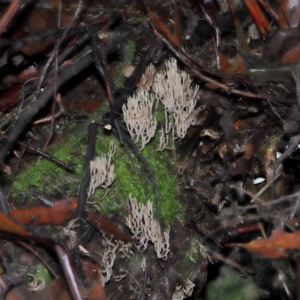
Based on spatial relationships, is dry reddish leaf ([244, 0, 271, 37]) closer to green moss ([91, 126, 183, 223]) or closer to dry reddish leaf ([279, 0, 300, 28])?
dry reddish leaf ([279, 0, 300, 28])

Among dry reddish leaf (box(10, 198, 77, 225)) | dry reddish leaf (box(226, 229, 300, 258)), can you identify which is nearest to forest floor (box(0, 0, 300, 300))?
dry reddish leaf (box(10, 198, 77, 225))

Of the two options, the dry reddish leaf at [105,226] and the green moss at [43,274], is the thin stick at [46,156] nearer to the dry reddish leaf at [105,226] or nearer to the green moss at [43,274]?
the dry reddish leaf at [105,226]

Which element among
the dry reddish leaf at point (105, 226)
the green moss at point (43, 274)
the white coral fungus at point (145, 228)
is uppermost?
the green moss at point (43, 274)

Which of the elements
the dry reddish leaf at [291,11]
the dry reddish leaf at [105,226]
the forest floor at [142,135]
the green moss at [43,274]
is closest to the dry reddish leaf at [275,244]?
the forest floor at [142,135]

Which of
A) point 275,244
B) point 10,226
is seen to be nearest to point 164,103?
point 10,226

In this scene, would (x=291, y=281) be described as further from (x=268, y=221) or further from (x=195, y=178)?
(x=195, y=178)
